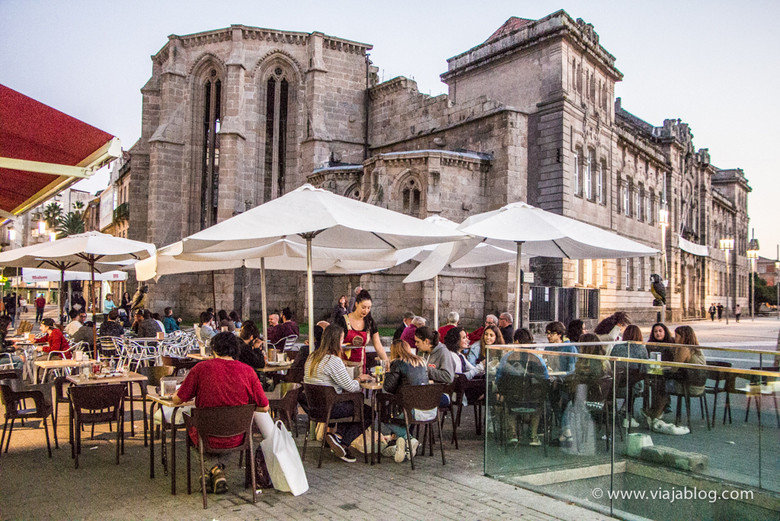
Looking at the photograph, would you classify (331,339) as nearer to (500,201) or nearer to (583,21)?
(500,201)

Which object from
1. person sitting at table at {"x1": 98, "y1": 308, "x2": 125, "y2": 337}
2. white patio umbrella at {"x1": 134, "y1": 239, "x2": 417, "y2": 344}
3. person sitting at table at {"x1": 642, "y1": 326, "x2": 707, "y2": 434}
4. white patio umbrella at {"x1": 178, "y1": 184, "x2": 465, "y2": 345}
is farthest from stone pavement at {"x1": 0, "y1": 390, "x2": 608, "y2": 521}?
person sitting at table at {"x1": 98, "y1": 308, "x2": 125, "y2": 337}

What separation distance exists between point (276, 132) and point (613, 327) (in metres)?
23.8

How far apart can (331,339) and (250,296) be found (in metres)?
22.7

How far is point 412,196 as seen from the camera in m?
23.5

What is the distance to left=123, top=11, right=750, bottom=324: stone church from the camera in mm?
23766

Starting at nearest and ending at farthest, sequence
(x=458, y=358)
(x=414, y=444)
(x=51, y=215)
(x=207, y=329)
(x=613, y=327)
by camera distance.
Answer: (x=414, y=444) → (x=458, y=358) → (x=613, y=327) → (x=207, y=329) → (x=51, y=215)

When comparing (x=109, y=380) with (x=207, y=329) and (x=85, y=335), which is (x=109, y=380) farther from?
(x=207, y=329)

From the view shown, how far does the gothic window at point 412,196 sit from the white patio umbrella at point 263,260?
39.0 feet

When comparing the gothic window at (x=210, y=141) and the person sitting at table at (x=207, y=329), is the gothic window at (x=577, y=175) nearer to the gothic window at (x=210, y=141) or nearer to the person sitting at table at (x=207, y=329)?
the gothic window at (x=210, y=141)

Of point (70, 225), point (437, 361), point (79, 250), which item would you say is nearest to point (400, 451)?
point (437, 361)

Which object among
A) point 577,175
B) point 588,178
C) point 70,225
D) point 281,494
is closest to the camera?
point 281,494

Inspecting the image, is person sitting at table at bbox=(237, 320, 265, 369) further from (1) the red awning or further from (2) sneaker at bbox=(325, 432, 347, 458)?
(1) the red awning

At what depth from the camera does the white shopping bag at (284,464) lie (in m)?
5.02

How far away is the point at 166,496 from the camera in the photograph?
502 cm
